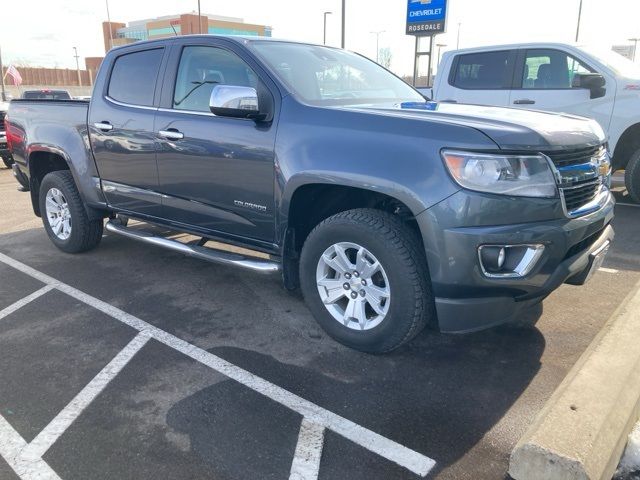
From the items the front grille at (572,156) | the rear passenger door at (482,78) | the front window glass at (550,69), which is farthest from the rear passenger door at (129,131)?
the front window glass at (550,69)

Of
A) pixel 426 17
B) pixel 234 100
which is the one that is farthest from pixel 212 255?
pixel 426 17

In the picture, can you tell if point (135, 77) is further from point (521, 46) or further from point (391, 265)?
point (521, 46)

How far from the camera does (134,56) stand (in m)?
4.66

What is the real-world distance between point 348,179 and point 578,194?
1228mm

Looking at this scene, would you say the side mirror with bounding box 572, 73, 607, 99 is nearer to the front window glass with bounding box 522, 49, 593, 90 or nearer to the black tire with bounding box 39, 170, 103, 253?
the front window glass with bounding box 522, 49, 593, 90

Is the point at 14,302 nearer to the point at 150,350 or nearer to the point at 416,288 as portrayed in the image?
the point at 150,350

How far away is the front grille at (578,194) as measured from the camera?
9.24 ft

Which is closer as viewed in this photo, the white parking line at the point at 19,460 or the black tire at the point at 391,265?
the white parking line at the point at 19,460

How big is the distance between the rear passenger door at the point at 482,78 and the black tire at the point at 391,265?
16.1 feet

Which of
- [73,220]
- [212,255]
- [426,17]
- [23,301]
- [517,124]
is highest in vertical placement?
[426,17]

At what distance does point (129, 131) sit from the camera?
4363mm

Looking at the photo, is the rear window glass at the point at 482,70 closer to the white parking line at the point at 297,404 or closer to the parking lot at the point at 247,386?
the parking lot at the point at 247,386

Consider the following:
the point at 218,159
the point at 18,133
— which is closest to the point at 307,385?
the point at 218,159

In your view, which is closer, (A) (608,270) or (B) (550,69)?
(A) (608,270)
